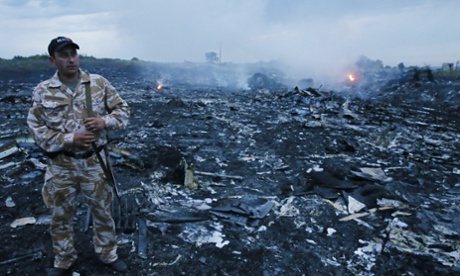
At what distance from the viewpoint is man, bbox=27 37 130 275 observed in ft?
8.35

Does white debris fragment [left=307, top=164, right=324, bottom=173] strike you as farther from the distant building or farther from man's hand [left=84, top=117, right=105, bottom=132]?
the distant building

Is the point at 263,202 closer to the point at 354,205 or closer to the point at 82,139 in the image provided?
the point at 354,205

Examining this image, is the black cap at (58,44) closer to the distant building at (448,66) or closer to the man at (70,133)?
the man at (70,133)

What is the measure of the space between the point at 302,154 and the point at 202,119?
4.77 metres

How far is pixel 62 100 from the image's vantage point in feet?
8.43

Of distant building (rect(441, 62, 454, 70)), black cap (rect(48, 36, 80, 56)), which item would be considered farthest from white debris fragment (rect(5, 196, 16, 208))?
distant building (rect(441, 62, 454, 70))

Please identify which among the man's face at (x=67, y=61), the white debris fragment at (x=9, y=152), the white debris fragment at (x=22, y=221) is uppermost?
the man's face at (x=67, y=61)

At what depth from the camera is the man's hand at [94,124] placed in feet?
8.32

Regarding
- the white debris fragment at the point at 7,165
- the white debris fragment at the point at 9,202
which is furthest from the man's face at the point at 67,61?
the white debris fragment at the point at 7,165

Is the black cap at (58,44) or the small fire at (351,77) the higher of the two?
the black cap at (58,44)

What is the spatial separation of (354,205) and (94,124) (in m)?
4.04

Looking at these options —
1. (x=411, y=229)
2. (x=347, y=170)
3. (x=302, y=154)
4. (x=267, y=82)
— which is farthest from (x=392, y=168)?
(x=267, y=82)

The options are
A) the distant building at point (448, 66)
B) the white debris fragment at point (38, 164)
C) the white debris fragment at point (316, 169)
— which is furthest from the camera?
the distant building at point (448, 66)

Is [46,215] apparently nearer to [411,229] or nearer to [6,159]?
[6,159]
